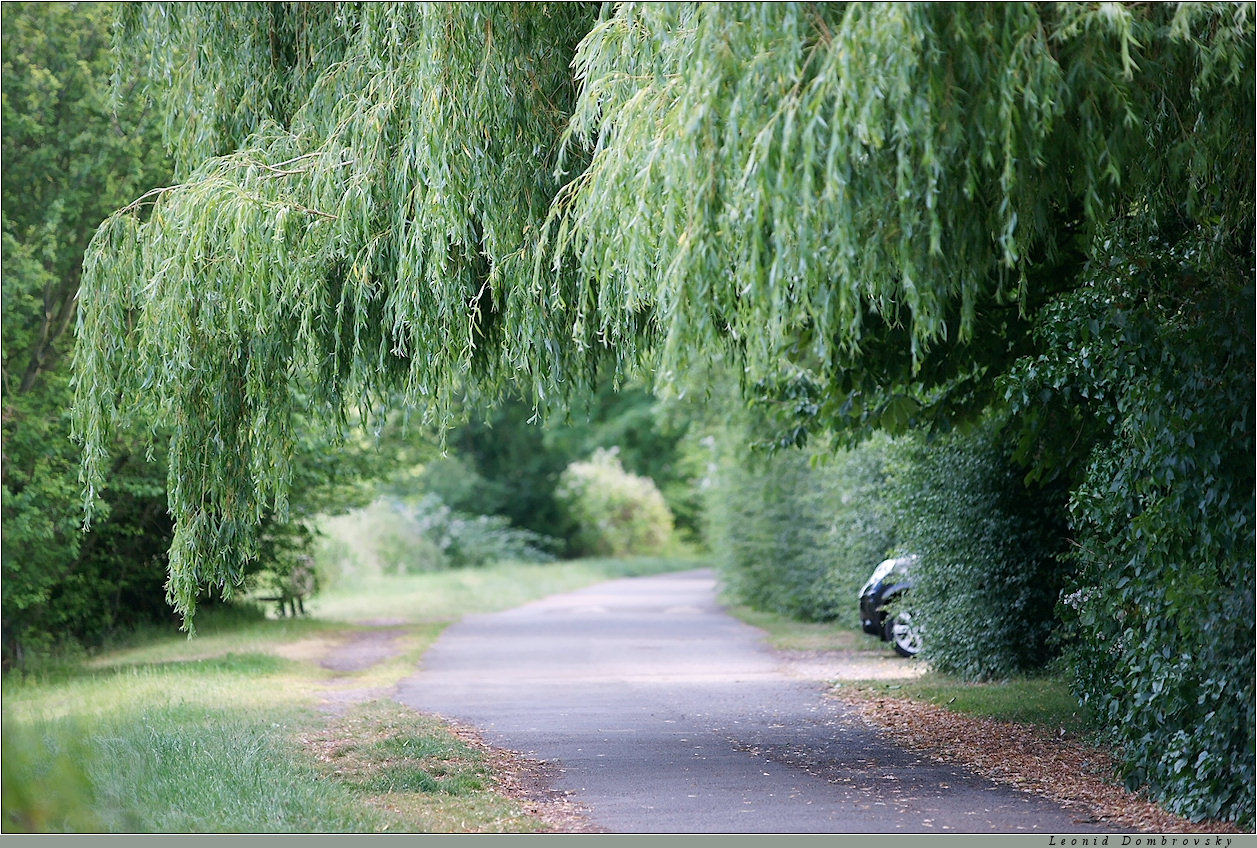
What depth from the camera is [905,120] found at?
5340mm

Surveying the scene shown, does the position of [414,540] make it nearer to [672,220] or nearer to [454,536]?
[454,536]

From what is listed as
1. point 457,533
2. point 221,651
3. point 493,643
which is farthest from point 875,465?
point 457,533

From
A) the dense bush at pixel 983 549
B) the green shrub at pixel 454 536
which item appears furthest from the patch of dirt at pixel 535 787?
the green shrub at pixel 454 536

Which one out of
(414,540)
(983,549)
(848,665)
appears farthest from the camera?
(414,540)

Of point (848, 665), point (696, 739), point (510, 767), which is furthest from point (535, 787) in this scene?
point (848, 665)

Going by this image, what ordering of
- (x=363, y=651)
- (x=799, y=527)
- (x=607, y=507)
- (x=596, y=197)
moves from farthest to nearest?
1. (x=607, y=507)
2. (x=799, y=527)
3. (x=363, y=651)
4. (x=596, y=197)

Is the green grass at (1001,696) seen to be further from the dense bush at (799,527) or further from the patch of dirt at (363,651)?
the patch of dirt at (363,651)

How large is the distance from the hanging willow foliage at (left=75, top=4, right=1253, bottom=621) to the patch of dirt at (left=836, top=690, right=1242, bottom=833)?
2.81 m

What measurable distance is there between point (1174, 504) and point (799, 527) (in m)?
14.9

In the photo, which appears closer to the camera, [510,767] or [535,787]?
[535,787]

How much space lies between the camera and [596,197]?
639cm

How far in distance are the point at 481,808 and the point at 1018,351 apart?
546cm

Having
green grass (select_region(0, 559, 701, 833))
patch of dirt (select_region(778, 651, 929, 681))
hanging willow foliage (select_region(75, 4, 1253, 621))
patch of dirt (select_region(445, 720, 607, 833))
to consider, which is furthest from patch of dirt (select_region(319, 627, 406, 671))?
hanging willow foliage (select_region(75, 4, 1253, 621))

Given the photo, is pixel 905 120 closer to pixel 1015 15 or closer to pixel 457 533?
pixel 1015 15
